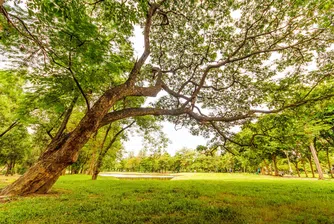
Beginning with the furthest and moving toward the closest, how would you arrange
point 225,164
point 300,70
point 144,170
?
1. point 144,170
2. point 225,164
3. point 300,70

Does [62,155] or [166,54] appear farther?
[166,54]

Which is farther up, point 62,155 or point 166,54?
point 166,54

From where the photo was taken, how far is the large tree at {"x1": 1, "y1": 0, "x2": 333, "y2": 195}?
566cm

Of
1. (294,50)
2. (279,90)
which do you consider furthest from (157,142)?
(294,50)

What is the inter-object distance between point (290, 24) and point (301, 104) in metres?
3.57

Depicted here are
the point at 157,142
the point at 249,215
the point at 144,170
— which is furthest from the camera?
the point at 144,170

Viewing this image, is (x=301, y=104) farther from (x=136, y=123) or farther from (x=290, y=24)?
(x=136, y=123)

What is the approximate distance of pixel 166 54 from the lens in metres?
9.61

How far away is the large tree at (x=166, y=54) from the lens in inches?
223

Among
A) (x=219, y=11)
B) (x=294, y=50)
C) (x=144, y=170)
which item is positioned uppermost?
(x=219, y=11)

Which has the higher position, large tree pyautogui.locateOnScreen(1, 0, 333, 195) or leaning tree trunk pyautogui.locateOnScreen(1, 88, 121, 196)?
large tree pyautogui.locateOnScreen(1, 0, 333, 195)

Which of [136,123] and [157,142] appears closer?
[136,123]

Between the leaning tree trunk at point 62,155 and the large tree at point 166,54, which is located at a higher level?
the large tree at point 166,54

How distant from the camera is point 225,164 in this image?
6406 cm
